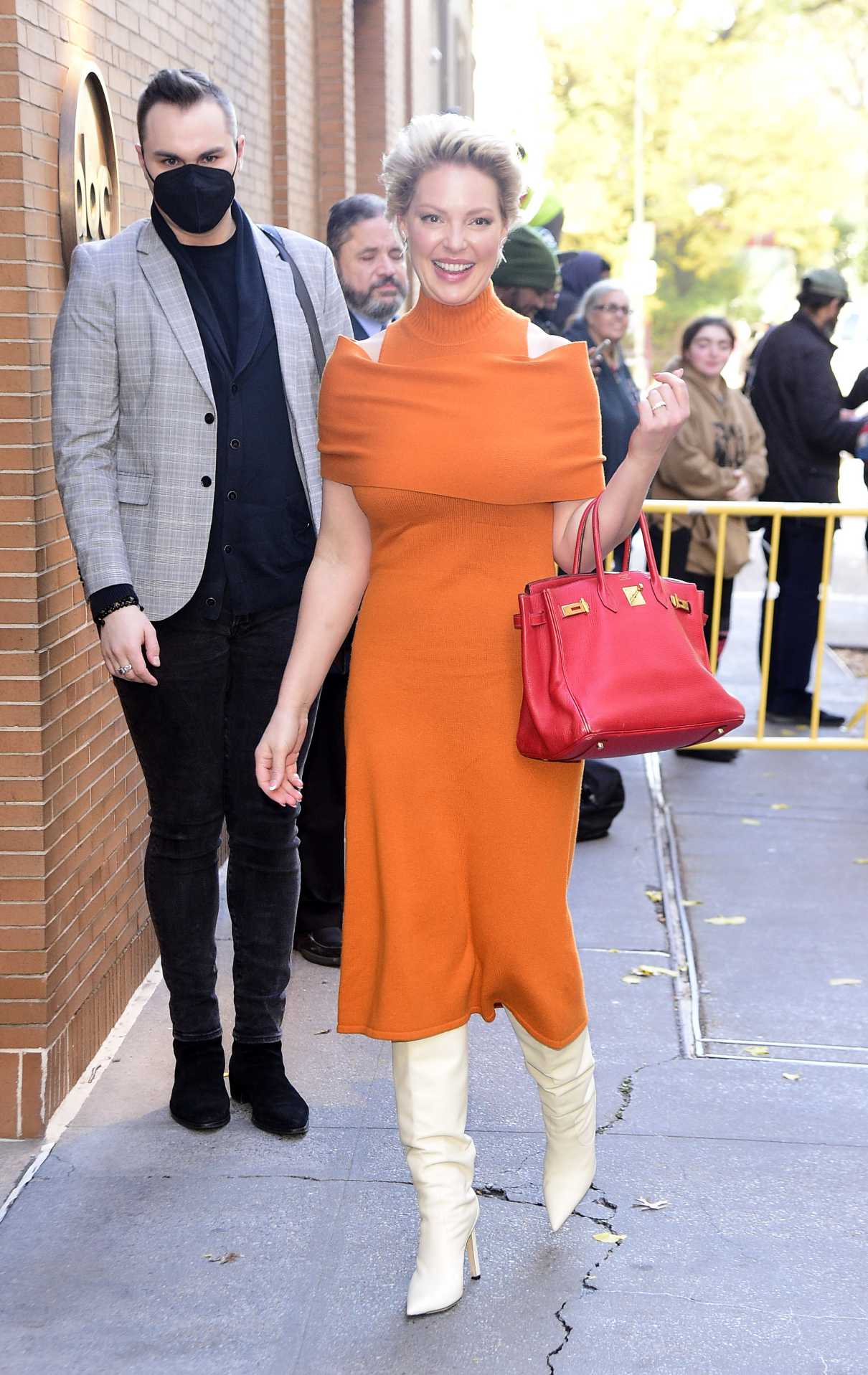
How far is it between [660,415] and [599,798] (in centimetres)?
356

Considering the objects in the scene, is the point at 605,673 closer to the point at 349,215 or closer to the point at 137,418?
the point at 137,418

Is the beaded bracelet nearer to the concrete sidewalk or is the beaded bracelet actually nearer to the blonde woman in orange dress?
the blonde woman in orange dress

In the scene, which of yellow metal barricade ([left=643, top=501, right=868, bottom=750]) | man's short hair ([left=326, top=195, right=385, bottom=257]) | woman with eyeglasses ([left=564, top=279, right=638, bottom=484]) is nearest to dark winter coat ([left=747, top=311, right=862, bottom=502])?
yellow metal barricade ([left=643, top=501, right=868, bottom=750])

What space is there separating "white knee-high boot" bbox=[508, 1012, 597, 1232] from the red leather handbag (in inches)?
25.7

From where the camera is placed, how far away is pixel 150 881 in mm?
3783

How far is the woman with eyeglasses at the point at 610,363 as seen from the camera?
630 cm

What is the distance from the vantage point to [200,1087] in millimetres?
3844

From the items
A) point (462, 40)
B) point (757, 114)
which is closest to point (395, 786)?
point (462, 40)

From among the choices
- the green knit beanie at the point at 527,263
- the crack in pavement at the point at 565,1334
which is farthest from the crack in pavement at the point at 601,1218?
the green knit beanie at the point at 527,263

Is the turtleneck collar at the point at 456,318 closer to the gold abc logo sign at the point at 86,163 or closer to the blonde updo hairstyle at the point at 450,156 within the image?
the blonde updo hairstyle at the point at 450,156

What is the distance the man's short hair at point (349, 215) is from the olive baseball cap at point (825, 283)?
11.5ft

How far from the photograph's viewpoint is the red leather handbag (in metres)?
2.86

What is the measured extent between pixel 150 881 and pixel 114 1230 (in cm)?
78

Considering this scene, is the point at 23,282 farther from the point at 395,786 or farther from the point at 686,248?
the point at 686,248
